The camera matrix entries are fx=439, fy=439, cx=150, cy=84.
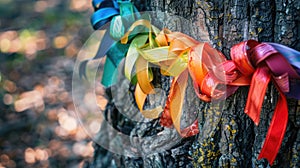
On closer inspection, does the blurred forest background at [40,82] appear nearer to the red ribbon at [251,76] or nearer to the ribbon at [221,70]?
the ribbon at [221,70]

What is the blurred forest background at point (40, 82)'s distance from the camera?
70.4 inches

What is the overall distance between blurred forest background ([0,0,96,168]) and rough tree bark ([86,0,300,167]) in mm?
1010

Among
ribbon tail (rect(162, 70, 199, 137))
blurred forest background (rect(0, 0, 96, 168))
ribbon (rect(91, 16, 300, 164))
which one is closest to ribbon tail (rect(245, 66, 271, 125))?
ribbon (rect(91, 16, 300, 164))

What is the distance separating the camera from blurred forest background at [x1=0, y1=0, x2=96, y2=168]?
5.87ft

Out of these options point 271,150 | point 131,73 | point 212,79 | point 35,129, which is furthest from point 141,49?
point 35,129

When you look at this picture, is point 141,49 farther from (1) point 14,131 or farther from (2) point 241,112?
(1) point 14,131

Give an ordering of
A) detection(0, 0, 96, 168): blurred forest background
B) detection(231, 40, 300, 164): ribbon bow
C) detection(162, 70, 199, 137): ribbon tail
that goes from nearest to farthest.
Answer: detection(231, 40, 300, 164): ribbon bow
detection(162, 70, 199, 137): ribbon tail
detection(0, 0, 96, 168): blurred forest background

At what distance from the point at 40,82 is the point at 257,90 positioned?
1609mm

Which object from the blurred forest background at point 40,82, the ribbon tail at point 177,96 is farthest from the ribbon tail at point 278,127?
the blurred forest background at point 40,82

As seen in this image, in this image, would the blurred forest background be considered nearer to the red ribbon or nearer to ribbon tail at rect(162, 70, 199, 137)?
ribbon tail at rect(162, 70, 199, 137)

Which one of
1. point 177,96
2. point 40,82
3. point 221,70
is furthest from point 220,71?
point 40,82

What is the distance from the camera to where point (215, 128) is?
794 millimetres

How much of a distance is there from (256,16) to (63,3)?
6.56ft

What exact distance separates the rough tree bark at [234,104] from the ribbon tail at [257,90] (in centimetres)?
9
